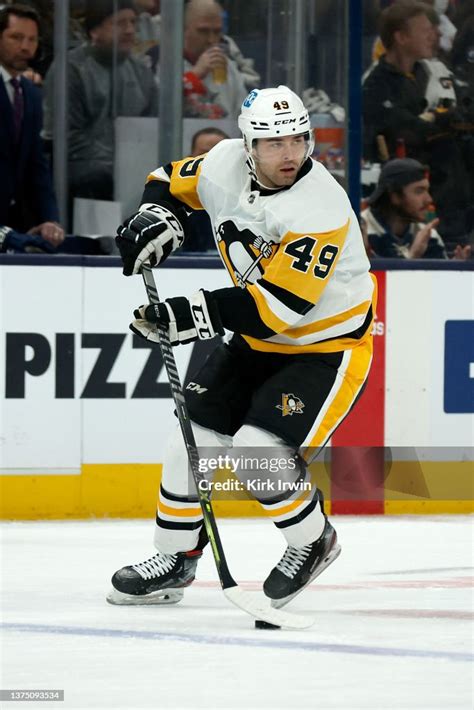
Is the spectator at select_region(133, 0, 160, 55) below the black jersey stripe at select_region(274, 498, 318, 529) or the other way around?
the other way around

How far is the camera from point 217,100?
21.7ft

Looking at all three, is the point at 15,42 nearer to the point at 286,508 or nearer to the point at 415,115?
the point at 415,115

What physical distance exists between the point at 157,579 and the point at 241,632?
461 mm

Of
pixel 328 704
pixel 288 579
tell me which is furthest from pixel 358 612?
pixel 328 704

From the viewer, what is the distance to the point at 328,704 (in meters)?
3.05

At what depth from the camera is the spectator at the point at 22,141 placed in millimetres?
5934

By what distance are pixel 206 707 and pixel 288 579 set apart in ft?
3.43

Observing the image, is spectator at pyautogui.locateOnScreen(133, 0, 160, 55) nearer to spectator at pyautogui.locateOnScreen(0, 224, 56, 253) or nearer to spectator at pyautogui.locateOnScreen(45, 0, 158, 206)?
spectator at pyautogui.locateOnScreen(45, 0, 158, 206)

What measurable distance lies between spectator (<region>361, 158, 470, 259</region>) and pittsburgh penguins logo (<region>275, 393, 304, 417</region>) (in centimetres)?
259

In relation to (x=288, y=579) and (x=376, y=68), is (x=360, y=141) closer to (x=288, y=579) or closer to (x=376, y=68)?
(x=376, y=68)

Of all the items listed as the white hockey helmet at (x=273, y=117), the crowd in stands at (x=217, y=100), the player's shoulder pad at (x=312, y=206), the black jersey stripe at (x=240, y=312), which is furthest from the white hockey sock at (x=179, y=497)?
the crowd in stands at (x=217, y=100)

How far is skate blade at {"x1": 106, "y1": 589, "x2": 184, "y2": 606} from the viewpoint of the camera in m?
4.20

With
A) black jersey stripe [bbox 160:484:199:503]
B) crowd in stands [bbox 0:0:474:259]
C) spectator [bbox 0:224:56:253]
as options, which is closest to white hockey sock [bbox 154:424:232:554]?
black jersey stripe [bbox 160:484:199:503]

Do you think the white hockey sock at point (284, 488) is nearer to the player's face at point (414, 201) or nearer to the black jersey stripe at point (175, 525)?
the black jersey stripe at point (175, 525)
